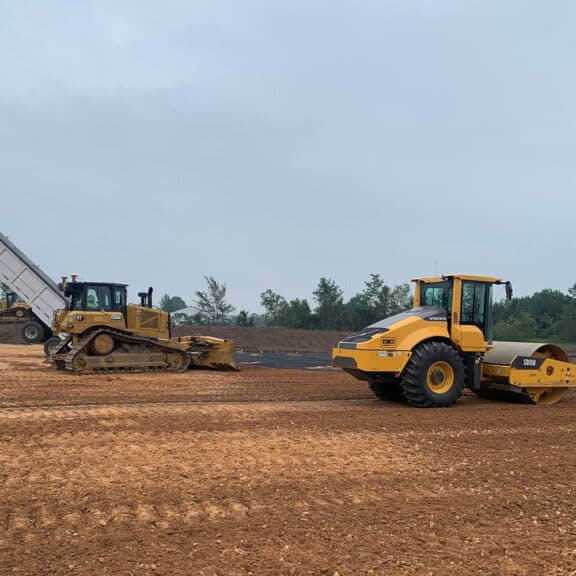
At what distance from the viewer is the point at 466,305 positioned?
11.8 metres

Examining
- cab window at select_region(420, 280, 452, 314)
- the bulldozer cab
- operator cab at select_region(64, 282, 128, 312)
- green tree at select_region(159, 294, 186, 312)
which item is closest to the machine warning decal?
the bulldozer cab

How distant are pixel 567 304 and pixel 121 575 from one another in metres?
72.7

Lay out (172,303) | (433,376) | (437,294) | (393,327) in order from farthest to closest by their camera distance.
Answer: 1. (172,303)
2. (437,294)
3. (433,376)
4. (393,327)

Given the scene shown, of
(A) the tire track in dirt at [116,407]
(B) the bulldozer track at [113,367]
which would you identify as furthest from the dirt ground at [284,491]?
(B) the bulldozer track at [113,367]

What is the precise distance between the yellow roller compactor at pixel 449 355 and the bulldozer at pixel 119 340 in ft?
24.2

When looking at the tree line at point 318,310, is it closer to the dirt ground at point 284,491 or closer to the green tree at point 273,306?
the green tree at point 273,306

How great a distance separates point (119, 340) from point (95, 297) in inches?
73.7

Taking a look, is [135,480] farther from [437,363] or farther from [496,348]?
[496,348]

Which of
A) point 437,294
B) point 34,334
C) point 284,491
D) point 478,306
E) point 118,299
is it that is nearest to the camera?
point 284,491

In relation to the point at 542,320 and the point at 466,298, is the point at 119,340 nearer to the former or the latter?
the point at 466,298

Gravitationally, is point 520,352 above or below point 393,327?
below

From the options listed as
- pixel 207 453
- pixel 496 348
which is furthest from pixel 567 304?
pixel 207 453

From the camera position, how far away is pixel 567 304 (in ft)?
226

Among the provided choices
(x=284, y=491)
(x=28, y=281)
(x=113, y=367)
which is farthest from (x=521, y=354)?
(x=28, y=281)
